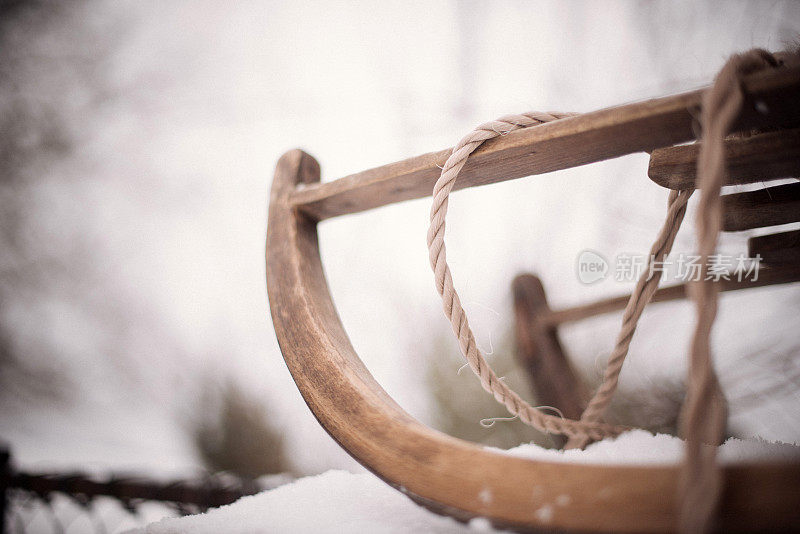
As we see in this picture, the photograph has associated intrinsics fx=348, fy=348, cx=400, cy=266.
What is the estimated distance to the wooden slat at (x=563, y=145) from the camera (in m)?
0.18

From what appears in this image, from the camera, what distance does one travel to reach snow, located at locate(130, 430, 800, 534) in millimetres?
254

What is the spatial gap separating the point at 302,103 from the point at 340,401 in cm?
181

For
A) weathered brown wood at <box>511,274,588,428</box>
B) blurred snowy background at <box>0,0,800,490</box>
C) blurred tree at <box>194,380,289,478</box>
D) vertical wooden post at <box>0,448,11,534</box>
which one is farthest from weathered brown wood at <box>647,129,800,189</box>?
blurred tree at <box>194,380,289,478</box>

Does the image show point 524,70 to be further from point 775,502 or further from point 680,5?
point 775,502

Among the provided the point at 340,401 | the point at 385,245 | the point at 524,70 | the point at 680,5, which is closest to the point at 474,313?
the point at 340,401

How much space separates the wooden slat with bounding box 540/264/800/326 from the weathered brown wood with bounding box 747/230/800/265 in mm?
47

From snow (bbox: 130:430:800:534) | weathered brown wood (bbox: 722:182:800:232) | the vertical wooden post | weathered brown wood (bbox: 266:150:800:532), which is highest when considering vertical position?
weathered brown wood (bbox: 722:182:800:232)

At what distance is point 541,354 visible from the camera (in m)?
0.70

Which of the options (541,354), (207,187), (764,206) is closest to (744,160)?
(764,206)

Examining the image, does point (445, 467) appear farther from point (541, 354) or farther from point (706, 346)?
point (541, 354)

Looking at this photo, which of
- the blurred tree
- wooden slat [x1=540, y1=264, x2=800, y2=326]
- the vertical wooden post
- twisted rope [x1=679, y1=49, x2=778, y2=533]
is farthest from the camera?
the blurred tree

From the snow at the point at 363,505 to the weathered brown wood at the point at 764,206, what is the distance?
190mm

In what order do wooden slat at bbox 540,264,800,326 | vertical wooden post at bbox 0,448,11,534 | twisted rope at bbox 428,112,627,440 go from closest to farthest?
twisted rope at bbox 428,112,627,440 < wooden slat at bbox 540,264,800,326 < vertical wooden post at bbox 0,448,11,534

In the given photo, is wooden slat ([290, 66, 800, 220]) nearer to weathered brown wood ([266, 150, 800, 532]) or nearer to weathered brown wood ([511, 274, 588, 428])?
weathered brown wood ([266, 150, 800, 532])
